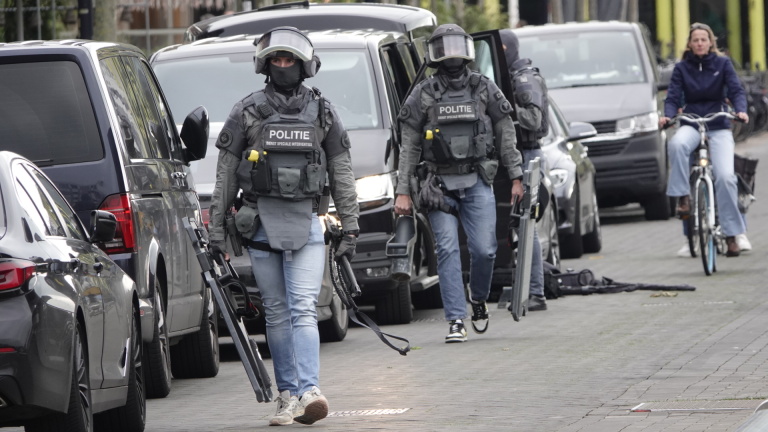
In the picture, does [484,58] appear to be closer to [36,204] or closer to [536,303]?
[536,303]

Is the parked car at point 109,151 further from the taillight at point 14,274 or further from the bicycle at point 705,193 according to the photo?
the bicycle at point 705,193

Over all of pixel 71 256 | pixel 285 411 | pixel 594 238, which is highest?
pixel 71 256

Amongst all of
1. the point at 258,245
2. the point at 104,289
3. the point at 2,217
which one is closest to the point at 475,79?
the point at 258,245

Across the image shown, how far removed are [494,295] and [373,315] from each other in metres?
1.13

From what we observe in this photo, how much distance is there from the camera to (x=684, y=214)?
16.1 m

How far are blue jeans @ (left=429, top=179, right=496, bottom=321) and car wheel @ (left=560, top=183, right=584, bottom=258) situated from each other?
5.90 metres

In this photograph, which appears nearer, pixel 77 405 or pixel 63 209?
pixel 77 405

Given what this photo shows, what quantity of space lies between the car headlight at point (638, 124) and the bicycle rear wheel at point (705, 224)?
16.8 feet

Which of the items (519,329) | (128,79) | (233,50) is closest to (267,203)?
(128,79)

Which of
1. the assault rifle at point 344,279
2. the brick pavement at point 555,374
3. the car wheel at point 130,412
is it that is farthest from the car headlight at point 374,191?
the car wheel at point 130,412

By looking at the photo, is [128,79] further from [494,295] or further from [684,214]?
[684,214]

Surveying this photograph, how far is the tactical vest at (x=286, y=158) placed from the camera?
8.50m

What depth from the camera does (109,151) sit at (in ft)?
29.2

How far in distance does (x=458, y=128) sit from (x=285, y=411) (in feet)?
11.6
